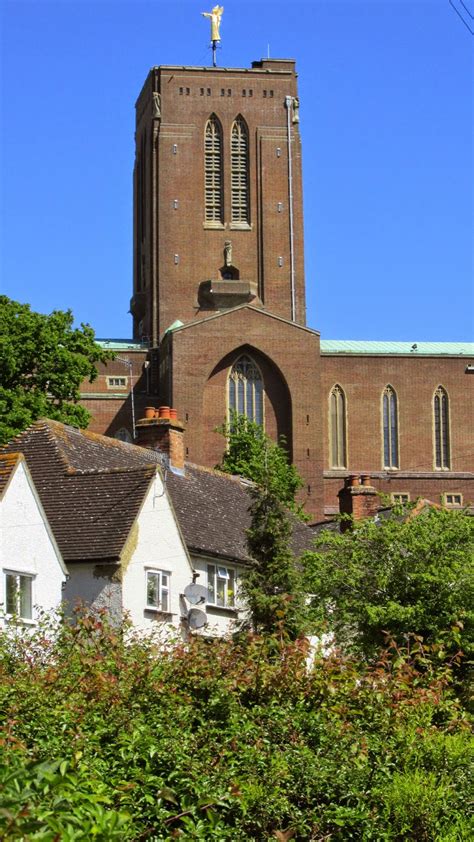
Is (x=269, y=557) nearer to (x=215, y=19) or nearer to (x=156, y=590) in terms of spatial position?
(x=156, y=590)

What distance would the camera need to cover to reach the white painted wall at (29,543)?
25875 mm

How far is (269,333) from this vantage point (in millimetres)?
87188

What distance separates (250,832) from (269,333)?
74279 millimetres

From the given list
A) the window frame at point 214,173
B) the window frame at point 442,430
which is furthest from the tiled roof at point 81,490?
the window frame at point 214,173

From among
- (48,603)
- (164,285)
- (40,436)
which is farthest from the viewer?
(164,285)

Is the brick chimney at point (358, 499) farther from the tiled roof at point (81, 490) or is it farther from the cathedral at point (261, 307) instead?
the cathedral at point (261, 307)

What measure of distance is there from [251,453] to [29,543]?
54.9 metres

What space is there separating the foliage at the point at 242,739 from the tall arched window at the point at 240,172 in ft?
264

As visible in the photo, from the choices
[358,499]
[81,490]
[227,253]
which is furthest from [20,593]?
[227,253]

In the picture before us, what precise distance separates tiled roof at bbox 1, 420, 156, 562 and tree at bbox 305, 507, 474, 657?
412 cm

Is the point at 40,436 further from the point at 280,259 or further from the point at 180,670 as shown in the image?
the point at 280,259

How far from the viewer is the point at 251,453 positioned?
266 feet

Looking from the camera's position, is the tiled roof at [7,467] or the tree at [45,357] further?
the tree at [45,357]

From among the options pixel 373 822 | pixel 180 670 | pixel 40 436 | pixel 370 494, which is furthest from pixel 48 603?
pixel 370 494
